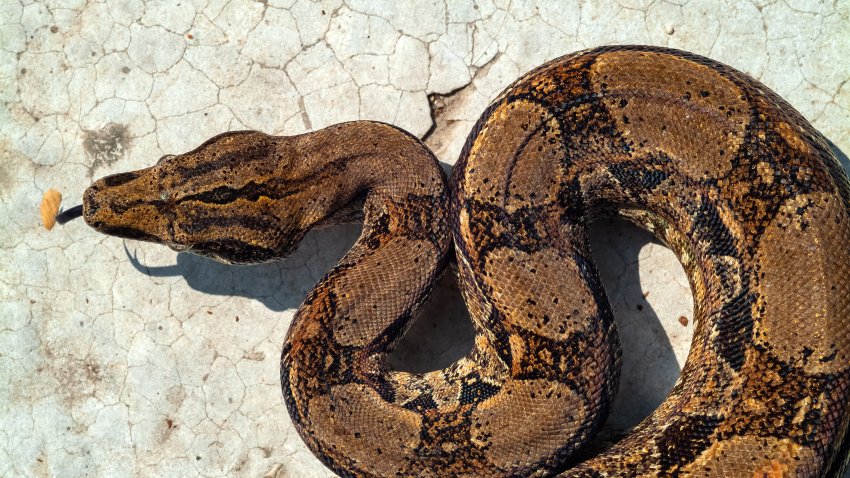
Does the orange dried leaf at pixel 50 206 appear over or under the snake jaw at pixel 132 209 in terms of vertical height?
over

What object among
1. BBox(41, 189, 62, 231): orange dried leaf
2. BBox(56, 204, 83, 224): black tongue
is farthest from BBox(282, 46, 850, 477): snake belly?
BBox(41, 189, 62, 231): orange dried leaf

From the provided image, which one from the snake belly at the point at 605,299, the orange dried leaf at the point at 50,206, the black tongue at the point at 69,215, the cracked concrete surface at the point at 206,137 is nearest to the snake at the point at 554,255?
the snake belly at the point at 605,299

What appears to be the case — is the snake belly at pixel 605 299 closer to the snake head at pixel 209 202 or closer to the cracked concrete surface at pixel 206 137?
the snake head at pixel 209 202

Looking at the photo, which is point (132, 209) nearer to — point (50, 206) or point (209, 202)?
point (209, 202)

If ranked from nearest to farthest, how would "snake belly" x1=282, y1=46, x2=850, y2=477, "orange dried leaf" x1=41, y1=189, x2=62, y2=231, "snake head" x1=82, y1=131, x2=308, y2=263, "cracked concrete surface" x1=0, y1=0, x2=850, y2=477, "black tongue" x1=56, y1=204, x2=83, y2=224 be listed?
"snake belly" x1=282, y1=46, x2=850, y2=477 < "snake head" x1=82, y1=131, x2=308, y2=263 < "black tongue" x1=56, y1=204, x2=83, y2=224 < "cracked concrete surface" x1=0, y1=0, x2=850, y2=477 < "orange dried leaf" x1=41, y1=189, x2=62, y2=231

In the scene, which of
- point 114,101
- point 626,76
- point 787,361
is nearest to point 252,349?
point 114,101

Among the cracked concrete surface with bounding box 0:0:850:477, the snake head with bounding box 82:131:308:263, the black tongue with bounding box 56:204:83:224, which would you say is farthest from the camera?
the cracked concrete surface with bounding box 0:0:850:477

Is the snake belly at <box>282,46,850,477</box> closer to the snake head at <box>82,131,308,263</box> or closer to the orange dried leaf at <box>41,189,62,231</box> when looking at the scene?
the snake head at <box>82,131,308,263</box>
